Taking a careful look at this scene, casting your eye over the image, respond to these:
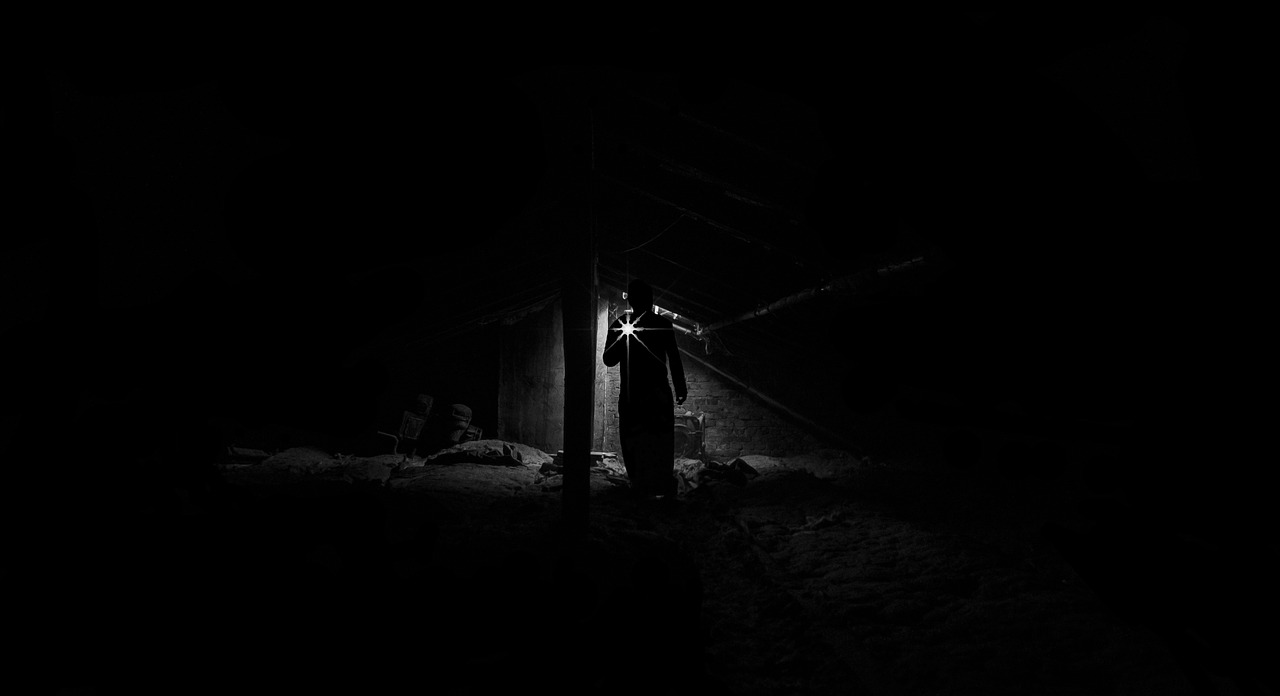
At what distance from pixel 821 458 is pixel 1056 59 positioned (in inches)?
476

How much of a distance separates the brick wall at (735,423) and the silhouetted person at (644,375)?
6.97 meters

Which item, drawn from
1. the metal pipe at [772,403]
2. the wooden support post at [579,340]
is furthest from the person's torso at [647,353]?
the metal pipe at [772,403]

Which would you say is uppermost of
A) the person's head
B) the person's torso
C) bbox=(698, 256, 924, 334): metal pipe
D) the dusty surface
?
bbox=(698, 256, 924, 334): metal pipe

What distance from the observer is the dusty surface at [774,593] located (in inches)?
22.1

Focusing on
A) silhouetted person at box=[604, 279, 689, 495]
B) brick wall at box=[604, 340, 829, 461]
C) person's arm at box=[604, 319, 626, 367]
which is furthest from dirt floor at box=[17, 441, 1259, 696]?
brick wall at box=[604, 340, 829, 461]

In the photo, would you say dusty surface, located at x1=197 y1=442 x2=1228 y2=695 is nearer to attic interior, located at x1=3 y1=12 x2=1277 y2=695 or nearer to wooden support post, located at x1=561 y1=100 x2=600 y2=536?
attic interior, located at x1=3 y1=12 x2=1277 y2=695

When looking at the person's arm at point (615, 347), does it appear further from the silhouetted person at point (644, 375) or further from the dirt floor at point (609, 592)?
the dirt floor at point (609, 592)

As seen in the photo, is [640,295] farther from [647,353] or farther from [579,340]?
[579,340]

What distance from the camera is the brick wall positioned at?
41.6 ft

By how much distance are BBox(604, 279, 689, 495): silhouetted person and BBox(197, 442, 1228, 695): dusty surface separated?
2.75 feet

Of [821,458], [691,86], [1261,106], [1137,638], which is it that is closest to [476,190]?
[691,86]

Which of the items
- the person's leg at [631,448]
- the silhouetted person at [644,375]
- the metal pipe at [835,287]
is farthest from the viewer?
the person's leg at [631,448]

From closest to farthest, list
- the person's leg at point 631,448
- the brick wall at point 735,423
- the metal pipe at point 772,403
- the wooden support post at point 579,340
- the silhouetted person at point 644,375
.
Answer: the silhouetted person at point 644,375 < the person's leg at point 631,448 < the wooden support post at point 579,340 < the metal pipe at point 772,403 < the brick wall at point 735,423

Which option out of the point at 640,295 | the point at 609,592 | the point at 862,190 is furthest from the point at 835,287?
the point at 862,190
